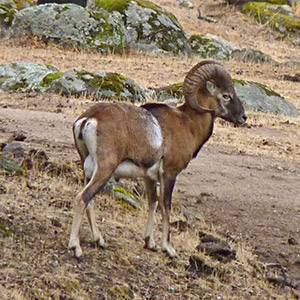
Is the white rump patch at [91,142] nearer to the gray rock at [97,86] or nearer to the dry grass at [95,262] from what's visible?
the dry grass at [95,262]

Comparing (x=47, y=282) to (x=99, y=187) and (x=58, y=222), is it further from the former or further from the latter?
(x=58, y=222)

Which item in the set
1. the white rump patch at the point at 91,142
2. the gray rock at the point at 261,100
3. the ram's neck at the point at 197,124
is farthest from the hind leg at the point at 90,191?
the gray rock at the point at 261,100

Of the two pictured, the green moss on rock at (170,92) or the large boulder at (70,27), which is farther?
the large boulder at (70,27)

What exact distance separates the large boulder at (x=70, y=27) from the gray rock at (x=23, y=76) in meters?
6.08

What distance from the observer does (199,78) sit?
848cm

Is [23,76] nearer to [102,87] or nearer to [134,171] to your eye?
[102,87]

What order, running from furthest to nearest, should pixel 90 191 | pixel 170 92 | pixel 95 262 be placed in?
1. pixel 170 92
2. pixel 95 262
3. pixel 90 191

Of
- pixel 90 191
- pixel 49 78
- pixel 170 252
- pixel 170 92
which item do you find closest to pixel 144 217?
pixel 170 252

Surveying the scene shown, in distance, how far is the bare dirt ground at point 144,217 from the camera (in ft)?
23.1

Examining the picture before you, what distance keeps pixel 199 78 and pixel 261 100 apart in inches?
445

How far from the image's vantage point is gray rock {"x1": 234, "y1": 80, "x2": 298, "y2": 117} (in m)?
19.2

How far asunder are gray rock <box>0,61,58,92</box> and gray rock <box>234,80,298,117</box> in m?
5.05

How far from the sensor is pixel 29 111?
15312 mm

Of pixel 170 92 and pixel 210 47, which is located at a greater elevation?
pixel 170 92
